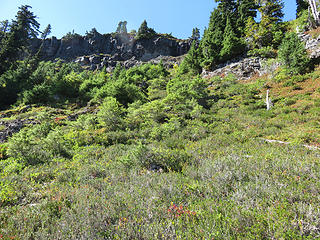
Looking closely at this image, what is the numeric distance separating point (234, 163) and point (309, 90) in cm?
1860

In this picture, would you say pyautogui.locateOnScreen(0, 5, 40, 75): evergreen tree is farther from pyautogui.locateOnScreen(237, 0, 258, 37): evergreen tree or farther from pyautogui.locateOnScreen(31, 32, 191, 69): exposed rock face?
pyautogui.locateOnScreen(237, 0, 258, 37): evergreen tree

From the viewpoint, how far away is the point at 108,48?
273 feet

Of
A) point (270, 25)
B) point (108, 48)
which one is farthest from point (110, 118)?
point (108, 48)

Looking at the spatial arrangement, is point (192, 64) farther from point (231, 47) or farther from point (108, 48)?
point (108, 48)

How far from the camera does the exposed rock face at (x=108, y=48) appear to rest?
248 ft

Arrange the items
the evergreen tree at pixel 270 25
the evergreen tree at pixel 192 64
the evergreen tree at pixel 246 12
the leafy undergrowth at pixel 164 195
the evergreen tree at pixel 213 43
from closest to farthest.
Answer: the leafy undergrowth at pixel 164 195 → the evergreen tree at pixel 270 25 → the evergreen tree at pixel 213 43 → the evergreen tree at pixel 246 12 → the evergreen tree at pixel 192 64

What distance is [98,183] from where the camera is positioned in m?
4.25

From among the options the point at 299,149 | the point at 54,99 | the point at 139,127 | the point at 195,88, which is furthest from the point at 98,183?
the point at 54,99

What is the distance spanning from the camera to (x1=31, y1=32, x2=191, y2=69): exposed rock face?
75625 mm

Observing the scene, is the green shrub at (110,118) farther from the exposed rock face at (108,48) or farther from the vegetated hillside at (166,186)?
the exposed rock face at (108,48)

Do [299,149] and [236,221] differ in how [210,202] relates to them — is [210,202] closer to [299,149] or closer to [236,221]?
[236,221]

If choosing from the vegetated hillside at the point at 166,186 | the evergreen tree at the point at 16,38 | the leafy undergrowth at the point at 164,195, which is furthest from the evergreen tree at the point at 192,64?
the evergreen tree at the point at 16,38

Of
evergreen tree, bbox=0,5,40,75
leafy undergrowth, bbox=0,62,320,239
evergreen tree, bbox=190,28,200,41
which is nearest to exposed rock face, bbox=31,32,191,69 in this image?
evergreen tree, bbox=190,28,200,41

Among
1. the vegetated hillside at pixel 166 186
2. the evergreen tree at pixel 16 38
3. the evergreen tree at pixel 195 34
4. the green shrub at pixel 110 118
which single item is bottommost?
the vegetated hillside at pixel 166 186
